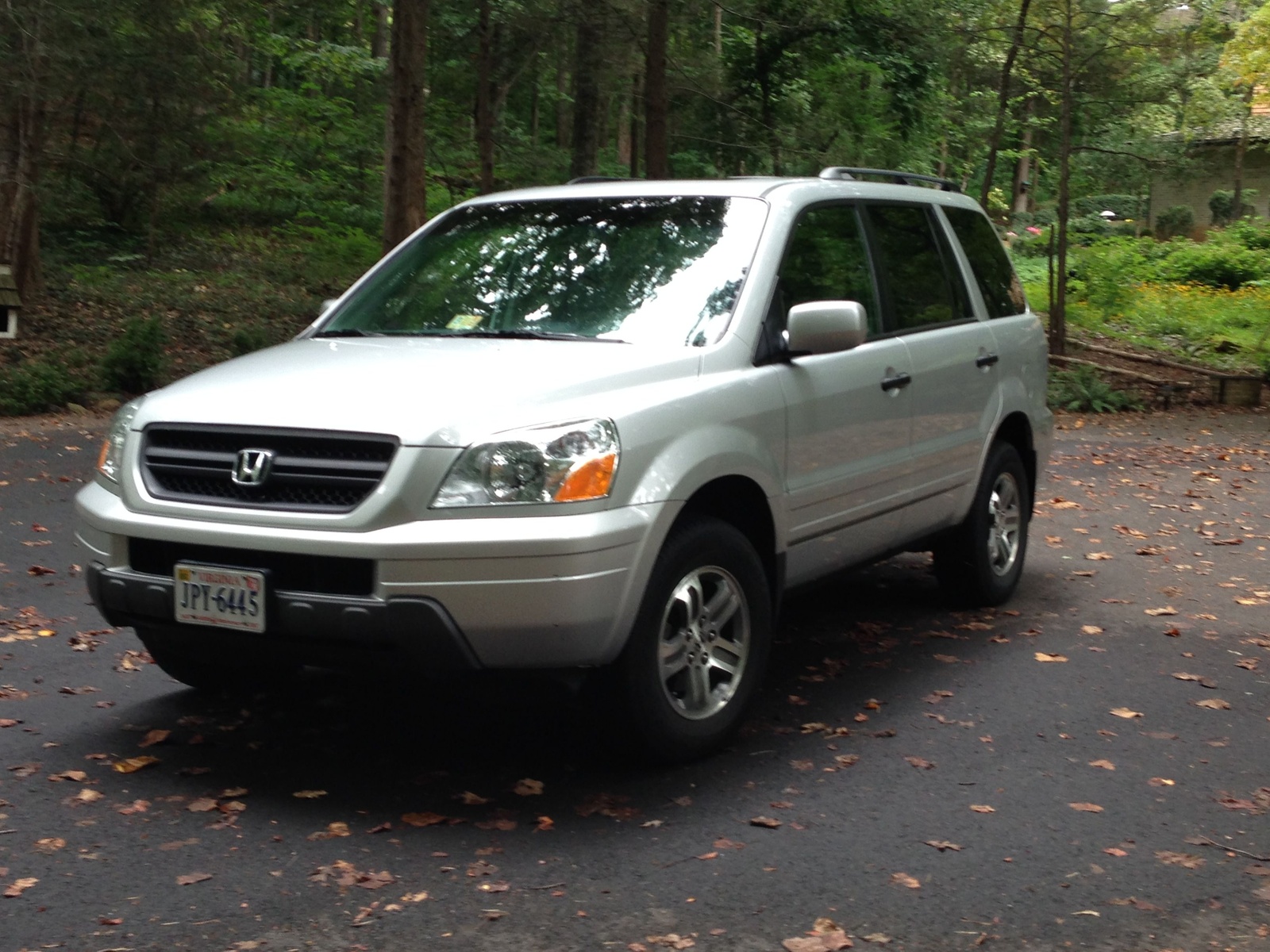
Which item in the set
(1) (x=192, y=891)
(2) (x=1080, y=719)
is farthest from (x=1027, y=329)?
(1) (x=192, y=891)

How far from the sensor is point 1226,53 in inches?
1113

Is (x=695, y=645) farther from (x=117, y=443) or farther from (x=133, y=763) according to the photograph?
(x=117, y=443)

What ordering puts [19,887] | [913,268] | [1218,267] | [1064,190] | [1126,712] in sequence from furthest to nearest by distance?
[1218,267], [1064,190], [913,268], [1126,712], [19,887]

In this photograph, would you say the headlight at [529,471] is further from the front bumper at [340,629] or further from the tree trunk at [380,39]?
the tree trunk at [380,39]

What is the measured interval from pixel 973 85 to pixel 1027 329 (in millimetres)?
35787

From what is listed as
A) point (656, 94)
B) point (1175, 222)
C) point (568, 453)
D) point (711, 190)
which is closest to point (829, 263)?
point (711, 190)

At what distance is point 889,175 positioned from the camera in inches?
290

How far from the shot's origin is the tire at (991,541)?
23.9 feet

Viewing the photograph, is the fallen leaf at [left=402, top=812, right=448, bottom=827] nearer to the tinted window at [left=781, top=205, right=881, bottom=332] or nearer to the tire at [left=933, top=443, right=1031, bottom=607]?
the tinted window at [left=781, top=205, right=881, bottom=332]

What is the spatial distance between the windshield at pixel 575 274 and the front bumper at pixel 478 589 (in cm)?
108

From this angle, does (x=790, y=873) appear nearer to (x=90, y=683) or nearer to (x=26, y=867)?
(x=26, y=867)

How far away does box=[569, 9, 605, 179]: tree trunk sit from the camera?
2212 centimetres

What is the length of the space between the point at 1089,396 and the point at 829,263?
13.3 m

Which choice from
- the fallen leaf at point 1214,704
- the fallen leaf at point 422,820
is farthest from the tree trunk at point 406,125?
the fallen leaf at point 422,820
